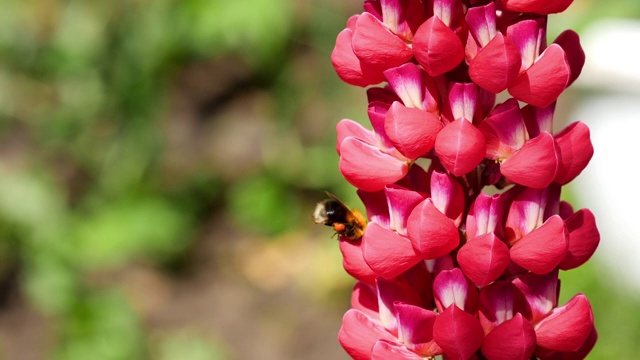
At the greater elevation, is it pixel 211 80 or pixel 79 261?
pixel 211 80

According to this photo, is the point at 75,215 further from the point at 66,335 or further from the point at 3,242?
the point at 66,335

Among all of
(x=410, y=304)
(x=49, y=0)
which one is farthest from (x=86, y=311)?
(x=410, y=304)

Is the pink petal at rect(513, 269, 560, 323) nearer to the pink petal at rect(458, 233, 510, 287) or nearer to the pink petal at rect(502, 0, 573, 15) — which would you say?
the pink petal at rect(458, 233, 510, 287)

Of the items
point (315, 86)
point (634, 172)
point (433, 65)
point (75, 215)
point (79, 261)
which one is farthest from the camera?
point (315, 86)

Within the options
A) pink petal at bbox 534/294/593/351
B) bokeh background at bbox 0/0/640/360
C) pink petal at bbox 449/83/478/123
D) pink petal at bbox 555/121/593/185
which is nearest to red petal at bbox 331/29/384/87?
pink petal at bbox 449/83/478/123

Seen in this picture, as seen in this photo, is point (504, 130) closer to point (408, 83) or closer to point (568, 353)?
point (408, 83)

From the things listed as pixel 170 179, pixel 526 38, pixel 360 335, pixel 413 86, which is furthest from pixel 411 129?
pixel 170 179
